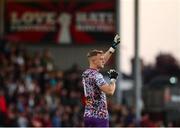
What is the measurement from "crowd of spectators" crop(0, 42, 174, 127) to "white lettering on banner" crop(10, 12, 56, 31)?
228 cm

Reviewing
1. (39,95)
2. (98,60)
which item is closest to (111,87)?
(98,60)

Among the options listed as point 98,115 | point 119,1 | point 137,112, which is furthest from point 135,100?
point 98,115

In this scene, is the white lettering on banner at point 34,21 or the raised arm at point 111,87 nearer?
the raised arm at point 111,87

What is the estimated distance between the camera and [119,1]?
28.0m

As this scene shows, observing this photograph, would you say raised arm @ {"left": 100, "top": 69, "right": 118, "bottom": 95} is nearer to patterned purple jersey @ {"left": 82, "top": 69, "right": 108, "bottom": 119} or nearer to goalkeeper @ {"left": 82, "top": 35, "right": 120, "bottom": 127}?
goalkeeper @ {"left": 82, "top": 35, "right": 120, "bottom": 127}

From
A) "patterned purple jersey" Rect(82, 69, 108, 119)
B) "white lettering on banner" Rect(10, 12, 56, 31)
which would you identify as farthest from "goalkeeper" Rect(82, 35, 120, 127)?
"white lettering on banner" Rect(10, 12, 56, 31)

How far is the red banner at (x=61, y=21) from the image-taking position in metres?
28.4

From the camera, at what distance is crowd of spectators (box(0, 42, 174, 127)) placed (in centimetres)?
2139

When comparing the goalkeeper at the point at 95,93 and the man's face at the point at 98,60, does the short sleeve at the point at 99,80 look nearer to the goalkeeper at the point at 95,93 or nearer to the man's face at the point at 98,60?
the goalkeeper at the point at 95,93

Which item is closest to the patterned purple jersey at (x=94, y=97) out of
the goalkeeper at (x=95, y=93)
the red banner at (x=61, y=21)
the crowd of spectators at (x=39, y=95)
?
the goalkeeper at (x=95, y=93)

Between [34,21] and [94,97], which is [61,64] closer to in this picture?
[34,21]

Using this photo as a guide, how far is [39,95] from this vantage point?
75.5 ft

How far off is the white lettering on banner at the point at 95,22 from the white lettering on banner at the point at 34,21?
37.1 inches

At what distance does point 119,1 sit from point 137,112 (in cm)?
575
